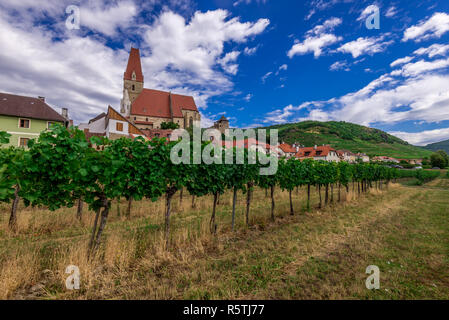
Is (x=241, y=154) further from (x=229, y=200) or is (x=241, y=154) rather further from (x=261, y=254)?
(x=229, y=200)

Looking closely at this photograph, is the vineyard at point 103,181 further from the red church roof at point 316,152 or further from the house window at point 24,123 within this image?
the red church roof at point 316,152

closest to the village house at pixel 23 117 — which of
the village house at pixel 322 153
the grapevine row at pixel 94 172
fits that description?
the grapevine row at pixel 94 172

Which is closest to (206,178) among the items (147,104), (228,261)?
A: (228,261)

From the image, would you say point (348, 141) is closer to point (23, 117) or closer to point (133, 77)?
point (133, 77)

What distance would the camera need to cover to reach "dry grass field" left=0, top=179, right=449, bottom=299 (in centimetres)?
384

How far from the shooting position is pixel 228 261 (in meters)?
5.13

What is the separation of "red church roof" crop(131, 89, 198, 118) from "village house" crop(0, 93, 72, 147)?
35289 mm

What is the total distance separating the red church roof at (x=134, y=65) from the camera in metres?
71.8

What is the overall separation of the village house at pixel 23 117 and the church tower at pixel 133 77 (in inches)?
1630

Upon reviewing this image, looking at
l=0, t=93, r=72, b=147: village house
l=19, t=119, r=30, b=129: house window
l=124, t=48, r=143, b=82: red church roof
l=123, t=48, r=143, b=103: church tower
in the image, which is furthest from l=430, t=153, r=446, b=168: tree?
l=19, t=119, r=30, b=129: house window

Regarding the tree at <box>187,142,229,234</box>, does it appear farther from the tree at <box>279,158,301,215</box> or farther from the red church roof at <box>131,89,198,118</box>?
the red church roof at <box>131,89,198,118</box>

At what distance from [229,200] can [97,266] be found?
10262mm

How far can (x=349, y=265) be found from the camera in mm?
5051
